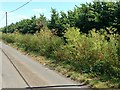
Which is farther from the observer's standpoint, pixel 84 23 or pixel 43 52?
pixel 43 52

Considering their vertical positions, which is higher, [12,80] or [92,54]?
[92,54]

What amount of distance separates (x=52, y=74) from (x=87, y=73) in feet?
6.07

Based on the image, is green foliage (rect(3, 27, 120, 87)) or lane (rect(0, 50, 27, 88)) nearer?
lane (rect(0, 50, 27, 88))

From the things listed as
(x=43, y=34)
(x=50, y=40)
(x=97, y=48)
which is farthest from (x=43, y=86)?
(x=43, y=34)

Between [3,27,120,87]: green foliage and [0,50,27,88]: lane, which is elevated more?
[3,27,120,87]: green foliage

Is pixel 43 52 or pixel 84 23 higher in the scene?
Answer: pixel 84 23

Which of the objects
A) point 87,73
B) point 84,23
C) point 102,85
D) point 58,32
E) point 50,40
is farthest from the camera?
point 58,32

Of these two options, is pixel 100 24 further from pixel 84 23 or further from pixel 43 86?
pixel 43 86

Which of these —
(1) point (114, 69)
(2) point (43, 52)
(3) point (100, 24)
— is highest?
(3) point (100, 24)

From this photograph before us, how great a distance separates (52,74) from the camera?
1548cm

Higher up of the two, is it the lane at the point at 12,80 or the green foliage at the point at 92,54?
the green foliage at the point at 92,54

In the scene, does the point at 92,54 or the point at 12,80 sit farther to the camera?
the point at 92,54

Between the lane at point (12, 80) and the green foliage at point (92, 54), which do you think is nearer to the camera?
the lane at point (12, 80)

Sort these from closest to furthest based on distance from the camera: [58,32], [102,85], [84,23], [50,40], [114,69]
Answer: [102,85] → [114,69] → [84,23] → [50,40] → [58,32]
